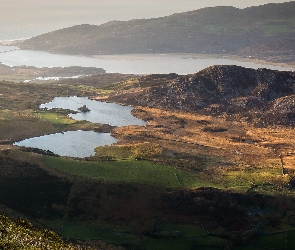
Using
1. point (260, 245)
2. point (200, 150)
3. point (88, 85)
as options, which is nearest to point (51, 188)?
point (260, 245)

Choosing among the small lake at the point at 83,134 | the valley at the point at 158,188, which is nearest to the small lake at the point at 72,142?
the small lake at the point at 83,134

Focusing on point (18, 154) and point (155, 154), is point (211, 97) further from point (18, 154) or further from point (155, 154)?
point (18, 154)

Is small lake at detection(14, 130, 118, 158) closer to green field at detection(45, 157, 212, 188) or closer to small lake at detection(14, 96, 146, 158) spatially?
small lake at detection(14, 96, 146, 158)

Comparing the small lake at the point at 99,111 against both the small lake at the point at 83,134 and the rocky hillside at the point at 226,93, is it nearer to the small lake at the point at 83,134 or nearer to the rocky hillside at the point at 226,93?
the small lake at the point at 83,134

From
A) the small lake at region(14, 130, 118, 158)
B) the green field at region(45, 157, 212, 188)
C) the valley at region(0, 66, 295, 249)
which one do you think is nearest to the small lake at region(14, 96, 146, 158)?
the small lake at region(14, 130, 118, 158)

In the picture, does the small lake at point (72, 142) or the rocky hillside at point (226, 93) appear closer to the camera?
the small lake at point (72, 142)

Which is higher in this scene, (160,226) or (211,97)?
(211,97)
